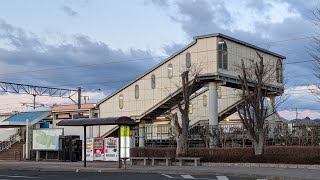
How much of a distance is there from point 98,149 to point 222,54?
12.6 metres

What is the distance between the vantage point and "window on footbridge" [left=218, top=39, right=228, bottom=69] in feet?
133

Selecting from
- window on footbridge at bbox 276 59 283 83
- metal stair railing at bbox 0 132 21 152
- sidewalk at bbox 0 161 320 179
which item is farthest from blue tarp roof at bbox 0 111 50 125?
window on footbridge at bbox 276 59 283 83

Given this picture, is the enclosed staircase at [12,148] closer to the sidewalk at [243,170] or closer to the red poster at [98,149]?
the red poster at [98,149]

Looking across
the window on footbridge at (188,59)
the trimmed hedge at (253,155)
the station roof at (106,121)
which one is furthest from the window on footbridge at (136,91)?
the station roof at (106,121)

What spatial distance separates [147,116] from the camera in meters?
46.7

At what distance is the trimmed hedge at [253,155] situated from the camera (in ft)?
90.4

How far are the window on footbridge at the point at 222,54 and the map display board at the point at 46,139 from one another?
48.2ft

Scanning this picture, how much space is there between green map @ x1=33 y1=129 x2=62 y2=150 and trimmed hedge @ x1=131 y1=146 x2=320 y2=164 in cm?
1191

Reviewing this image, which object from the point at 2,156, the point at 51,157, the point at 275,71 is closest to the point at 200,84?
the point at 275,71

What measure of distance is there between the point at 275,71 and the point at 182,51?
11.9m

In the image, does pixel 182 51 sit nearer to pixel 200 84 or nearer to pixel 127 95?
pixel 200 84

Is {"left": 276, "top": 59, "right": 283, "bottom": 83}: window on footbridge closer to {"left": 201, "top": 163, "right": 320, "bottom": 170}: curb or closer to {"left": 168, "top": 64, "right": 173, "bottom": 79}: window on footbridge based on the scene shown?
{"left": 168, "top": 64, "right": 173, "bottom": 79}: window on footbridge

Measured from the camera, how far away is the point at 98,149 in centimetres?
3969

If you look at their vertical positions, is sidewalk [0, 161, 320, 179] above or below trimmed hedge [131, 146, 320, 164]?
below
